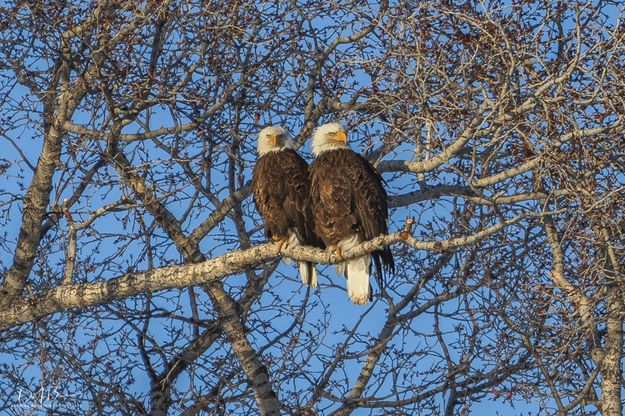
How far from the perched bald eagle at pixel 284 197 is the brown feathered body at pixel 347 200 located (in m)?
0.16

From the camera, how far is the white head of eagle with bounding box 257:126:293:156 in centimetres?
889

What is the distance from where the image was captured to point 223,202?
9.59 meters

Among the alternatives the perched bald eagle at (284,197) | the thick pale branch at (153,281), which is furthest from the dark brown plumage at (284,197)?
the thick pale branch at (153,281)

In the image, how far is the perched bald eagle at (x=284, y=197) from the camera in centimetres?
865

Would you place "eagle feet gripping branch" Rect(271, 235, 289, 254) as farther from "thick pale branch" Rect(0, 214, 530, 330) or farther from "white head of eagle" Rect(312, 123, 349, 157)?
"white head of eagle" Rect(312, 123, 349, 157)

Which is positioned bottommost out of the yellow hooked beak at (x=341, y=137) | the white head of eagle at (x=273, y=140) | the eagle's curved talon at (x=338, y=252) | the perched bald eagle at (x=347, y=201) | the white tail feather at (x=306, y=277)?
the eagle's curved talon at (x=338, y=252)

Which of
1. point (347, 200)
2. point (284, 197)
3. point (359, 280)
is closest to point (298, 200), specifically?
point (284, 197)

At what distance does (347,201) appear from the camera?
847 centimetres

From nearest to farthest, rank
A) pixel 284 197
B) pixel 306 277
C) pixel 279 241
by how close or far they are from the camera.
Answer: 1. pixel 279 241
2. pixel 284 197
3. pixel 306 277

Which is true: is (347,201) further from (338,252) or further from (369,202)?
(338,252)

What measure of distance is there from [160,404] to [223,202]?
1705mm

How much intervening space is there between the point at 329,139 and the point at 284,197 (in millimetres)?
553

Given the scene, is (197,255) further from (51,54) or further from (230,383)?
(51,54)

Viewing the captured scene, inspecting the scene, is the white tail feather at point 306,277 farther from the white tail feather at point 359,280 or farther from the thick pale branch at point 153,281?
the thick pale branch at point 153,281
